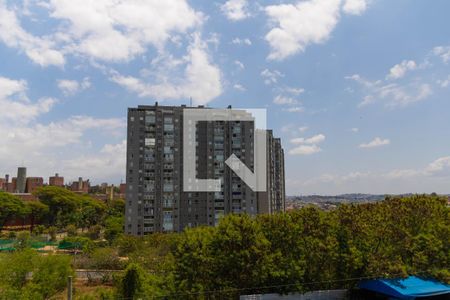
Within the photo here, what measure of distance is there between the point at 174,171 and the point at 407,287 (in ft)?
113

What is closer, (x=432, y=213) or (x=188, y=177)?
(x=432, y=213)

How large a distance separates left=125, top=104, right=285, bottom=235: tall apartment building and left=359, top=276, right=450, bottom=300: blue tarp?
101 feet

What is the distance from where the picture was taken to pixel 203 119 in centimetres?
4709

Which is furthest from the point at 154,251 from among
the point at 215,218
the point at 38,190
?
the point at 38,190

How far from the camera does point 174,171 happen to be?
1778 inches

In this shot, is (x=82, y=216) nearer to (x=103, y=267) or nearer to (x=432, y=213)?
(x=103, y=267)

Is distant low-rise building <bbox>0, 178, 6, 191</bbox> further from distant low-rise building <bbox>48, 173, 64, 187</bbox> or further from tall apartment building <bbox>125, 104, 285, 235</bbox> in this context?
tall apartment building <bbox>125, 104, 285, 235</bbox>

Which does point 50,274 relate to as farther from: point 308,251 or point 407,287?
point 407,287

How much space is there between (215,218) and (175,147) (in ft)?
35.9

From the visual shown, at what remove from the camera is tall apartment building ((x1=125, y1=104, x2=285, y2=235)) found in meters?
44.0

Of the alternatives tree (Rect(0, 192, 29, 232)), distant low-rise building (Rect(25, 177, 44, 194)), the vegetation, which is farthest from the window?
distant low-rise building (Rect(25, 177, 44, 194))

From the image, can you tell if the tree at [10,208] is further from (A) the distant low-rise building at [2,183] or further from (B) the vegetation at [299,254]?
(A) the distant low-rise building at [2,183]

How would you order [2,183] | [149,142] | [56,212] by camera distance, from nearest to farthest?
[149,142], [56,212], [2,183]

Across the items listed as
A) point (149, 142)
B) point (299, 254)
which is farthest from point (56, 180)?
point (299, 254)
